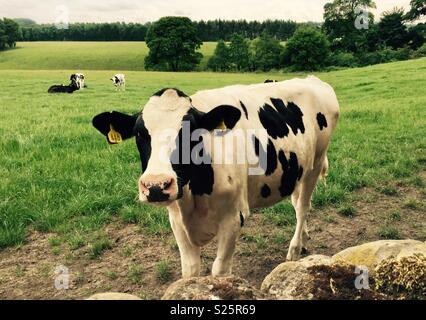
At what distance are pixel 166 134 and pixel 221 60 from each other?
231 ft

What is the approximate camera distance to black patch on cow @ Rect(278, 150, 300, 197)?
4.95m

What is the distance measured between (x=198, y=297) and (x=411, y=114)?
13236 millimetres

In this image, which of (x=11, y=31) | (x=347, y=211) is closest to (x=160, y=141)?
(x=347, y=211)

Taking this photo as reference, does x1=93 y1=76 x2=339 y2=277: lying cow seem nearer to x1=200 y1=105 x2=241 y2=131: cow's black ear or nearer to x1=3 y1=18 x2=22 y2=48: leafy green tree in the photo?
x1=200 y1=105 x2=241 y2=131: cow's black ear

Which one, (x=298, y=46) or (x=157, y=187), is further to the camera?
(x=298, y=46)

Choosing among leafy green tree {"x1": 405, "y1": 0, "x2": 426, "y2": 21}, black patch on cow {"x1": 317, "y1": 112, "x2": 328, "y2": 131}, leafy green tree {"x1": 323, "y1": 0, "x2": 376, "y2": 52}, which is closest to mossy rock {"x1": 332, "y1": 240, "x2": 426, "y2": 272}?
black patch on cow {"x1": 317, "y1": 112, "x2": 328, "y2": 131}

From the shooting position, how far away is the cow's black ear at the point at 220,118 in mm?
3842

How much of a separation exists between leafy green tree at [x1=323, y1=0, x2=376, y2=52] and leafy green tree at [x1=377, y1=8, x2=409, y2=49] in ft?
11.5

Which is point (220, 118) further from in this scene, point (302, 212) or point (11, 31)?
point (11, 31)

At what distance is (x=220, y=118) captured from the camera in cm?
388

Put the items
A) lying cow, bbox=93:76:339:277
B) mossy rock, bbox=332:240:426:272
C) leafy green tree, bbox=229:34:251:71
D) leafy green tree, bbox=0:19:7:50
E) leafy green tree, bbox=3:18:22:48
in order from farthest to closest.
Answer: leafy green tree, bbox=3:18:22:48 → leafy green tree, bbox=0:19:7:50 → leafy green tree, bbox=229:34:251:71 → lying cow, bbox=93:76:339:277 → mossy rock, bbox=332:240:426:272
